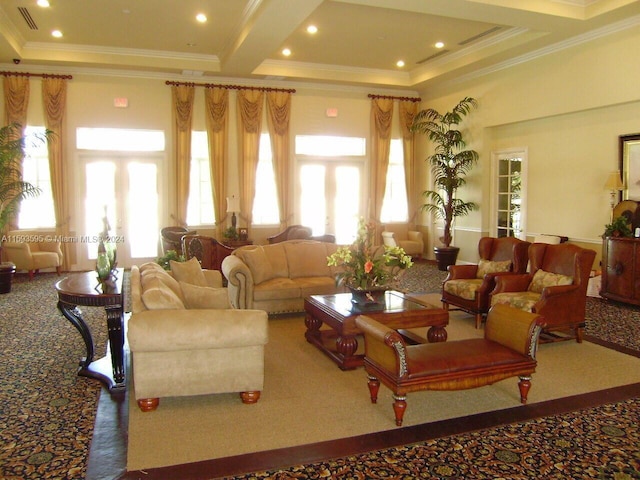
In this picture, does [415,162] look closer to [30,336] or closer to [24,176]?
[24,176]

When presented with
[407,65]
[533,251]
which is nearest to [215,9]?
[407,65]

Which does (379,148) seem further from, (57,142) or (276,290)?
(57,142)

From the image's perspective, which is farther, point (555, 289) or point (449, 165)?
point (449, 165)

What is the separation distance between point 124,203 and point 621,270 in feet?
30.8

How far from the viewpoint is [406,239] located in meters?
13.2

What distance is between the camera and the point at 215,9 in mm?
8008

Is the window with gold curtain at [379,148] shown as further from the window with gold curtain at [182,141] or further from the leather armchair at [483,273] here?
the leather armchair at [483,273]

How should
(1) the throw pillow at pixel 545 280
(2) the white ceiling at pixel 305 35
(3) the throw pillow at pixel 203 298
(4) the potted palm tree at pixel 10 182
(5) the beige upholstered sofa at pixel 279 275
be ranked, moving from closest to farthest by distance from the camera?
(3) the throw pillow at pixel 203 298
(1) the throw pillow at pixel 545 280
(5) the beige upholstered sofa at pixel 279 275
(2) the white ceiling at pixel 305 35
(4) the potted palm tree at pixel 10 182

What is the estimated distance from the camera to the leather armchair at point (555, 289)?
574cm

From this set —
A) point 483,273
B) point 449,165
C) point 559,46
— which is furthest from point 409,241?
point 483,273

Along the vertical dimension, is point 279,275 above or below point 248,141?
below

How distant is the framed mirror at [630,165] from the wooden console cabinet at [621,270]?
95 cm

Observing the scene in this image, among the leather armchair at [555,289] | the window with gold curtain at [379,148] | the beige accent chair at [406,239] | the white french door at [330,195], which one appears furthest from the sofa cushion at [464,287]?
the window with gold curtain at [379,148]

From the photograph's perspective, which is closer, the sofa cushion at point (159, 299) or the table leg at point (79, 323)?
the sofa cushion at point (159, 299)
